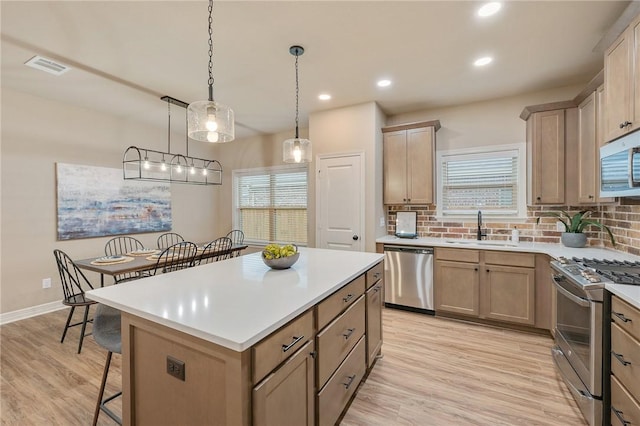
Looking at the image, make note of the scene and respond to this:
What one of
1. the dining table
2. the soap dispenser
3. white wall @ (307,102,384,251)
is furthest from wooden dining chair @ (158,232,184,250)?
the soap dispenser

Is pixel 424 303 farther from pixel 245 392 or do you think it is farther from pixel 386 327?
pixel 245 392

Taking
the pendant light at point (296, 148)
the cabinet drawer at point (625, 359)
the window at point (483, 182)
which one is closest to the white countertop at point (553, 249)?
the cabinet drawer at point (625, 359)

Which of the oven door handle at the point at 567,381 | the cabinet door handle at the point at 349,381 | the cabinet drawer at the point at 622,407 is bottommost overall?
the oven door handle at the point at 567,381

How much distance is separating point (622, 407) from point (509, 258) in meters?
1.71

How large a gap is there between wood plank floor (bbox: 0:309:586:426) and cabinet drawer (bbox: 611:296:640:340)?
77cm

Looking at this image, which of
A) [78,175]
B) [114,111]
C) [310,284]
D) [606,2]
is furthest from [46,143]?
[606,2]

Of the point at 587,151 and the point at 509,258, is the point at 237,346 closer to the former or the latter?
Answer: the point at 509,258

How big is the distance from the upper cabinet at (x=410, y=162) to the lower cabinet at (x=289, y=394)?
2.89 m

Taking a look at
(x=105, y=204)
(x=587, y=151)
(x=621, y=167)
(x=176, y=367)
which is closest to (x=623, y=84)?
(x=621, y=167)

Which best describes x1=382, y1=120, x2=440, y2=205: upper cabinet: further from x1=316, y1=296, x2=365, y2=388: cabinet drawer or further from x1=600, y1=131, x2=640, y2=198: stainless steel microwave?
x1=316, y1=296, x2=365, y2=388: cabinet drawer

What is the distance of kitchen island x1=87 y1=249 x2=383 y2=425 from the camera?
1.06 metres

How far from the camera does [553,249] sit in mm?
2988

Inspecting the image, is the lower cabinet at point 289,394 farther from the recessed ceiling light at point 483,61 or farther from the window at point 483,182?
the window at point 483,182

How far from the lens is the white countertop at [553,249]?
1.56 m
